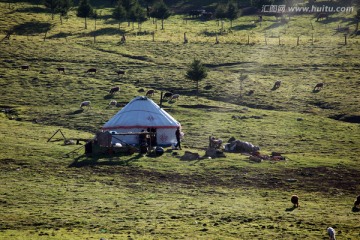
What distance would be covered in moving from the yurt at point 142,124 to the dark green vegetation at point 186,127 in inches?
76.6

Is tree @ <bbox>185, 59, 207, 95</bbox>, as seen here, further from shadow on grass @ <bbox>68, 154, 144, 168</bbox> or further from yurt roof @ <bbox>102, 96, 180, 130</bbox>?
shadow on grass @ <bbox>68, 154, 144, 168</bbox>

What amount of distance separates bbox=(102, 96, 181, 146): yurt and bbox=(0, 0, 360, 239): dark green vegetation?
195cm

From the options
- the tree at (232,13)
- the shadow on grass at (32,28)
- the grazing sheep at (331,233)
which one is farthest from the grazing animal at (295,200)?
the tree at (232,13)

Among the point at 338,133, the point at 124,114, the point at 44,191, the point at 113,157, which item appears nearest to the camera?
the point at 44,191

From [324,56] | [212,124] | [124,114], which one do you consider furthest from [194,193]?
[324,56]

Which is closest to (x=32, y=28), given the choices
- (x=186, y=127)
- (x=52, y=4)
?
(x=52, y=4)

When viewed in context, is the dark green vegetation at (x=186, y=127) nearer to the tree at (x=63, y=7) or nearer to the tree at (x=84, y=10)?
the tree at (x=63, y=7)

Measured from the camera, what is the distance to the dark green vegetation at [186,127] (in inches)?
1212

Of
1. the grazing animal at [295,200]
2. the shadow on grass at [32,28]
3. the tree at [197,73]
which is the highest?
the shadow on grass at [32,28]

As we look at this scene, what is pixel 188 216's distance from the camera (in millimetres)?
31188

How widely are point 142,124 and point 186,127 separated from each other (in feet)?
21.4

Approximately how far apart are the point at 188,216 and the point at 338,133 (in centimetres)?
2380

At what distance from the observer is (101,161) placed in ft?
134

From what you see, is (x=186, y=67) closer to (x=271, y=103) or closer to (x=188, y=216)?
(x=271, y=103)
